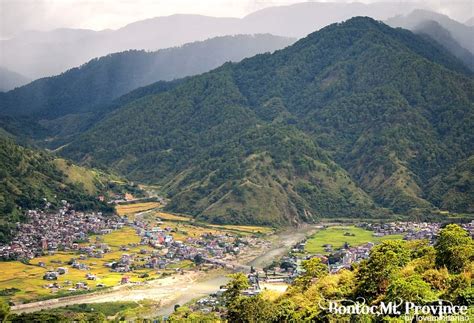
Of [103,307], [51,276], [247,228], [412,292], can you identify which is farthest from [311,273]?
[247,228]

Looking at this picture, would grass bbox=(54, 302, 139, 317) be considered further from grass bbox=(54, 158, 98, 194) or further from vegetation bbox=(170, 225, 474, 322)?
grass bbox=(54, 158, 98, 194)

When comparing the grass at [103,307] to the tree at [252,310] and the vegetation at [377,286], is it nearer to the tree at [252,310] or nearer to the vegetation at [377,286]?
the vegetation at [377,286]

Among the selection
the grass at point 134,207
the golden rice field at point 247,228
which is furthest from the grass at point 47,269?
the grass at point 134,207

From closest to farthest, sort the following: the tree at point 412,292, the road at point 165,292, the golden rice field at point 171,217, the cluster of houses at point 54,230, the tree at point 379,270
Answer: the tree at point 412,292 → the tree at point 379,270 → the road at point 165,292 → the cluster of houses at point 54,230 → the golden rice field at point 171,217

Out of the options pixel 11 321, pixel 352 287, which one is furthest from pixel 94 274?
pixel 352 287

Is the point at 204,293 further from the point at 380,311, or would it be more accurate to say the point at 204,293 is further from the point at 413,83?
the point at 413,83

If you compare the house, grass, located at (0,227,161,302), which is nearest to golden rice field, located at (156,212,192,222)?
grass, located at (0,227,161,302)
